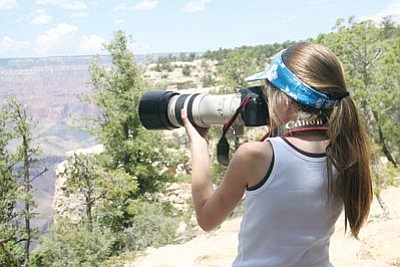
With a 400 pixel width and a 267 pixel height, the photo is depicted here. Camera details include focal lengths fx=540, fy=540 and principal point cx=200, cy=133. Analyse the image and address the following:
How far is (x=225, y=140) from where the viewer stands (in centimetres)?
175

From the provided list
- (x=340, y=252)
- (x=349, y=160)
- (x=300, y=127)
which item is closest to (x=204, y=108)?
(x=300, y=127)

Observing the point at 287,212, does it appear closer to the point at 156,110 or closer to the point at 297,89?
the point at 297,89

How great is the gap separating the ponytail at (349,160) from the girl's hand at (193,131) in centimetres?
43

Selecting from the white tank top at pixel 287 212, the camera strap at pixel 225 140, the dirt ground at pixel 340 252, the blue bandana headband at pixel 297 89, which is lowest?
the dirt ground at pixel 340 252

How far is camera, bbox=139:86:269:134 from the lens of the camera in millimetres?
1652

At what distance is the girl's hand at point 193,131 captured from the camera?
5.69 ft

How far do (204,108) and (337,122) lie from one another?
1.56ft

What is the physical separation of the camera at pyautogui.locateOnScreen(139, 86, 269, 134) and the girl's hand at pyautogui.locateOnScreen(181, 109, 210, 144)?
2 cm

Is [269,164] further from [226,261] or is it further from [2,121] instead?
[2,121]

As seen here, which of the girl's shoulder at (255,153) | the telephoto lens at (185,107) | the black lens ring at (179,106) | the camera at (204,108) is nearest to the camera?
the girl's shoulder at (255,153)

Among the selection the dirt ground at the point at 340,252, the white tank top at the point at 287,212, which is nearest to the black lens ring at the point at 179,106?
the white tank top at the point at 287,212

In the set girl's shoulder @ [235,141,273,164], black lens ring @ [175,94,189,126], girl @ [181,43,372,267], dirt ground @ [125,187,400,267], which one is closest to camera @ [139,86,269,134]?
black lens ring @ [175,94,189,126]

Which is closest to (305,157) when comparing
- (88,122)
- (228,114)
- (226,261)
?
(228,114)

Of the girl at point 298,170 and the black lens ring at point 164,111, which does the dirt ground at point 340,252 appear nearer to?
the black lens ring at point 164,111
